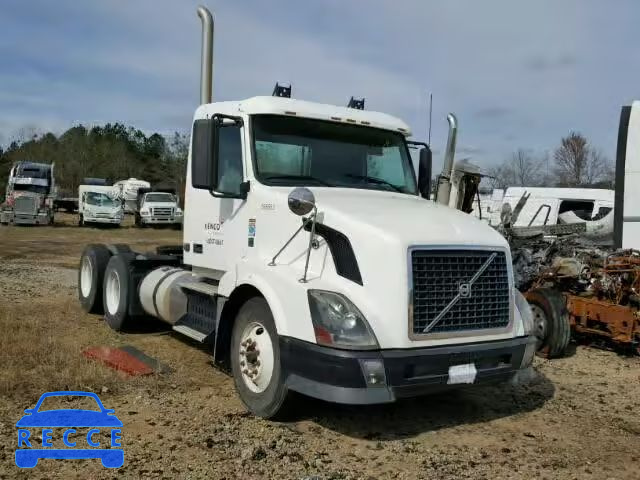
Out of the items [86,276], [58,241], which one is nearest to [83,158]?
[58,241]

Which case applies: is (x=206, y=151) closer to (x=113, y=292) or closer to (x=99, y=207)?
(x=113, y=292)

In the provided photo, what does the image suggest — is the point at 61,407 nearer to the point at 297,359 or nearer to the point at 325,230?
the point at 297,359

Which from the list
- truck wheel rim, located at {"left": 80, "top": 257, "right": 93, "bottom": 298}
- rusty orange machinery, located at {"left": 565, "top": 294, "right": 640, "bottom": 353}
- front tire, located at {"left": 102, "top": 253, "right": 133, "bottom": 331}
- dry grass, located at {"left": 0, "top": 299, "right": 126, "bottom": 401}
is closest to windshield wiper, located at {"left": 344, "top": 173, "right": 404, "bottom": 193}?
dry grass, located at {"left": 0, "top": 299, "right": 126, "bottom": 401}

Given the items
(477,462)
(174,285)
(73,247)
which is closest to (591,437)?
(477,462)

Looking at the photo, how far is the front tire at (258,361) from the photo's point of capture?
4.99 metres

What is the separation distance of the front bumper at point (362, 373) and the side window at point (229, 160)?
6.22ft

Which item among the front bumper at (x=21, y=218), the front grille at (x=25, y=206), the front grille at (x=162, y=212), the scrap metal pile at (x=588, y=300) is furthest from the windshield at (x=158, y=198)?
the scrap metal pile at (x=588, y=300)

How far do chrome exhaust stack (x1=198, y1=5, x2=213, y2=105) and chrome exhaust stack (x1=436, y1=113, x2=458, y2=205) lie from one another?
8.79 feet

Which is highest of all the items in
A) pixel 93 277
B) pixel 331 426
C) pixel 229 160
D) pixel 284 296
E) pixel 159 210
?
pixel 229 160

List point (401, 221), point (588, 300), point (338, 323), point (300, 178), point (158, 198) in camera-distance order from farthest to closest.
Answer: point (158, 198), point (588, 300), point (300, 178), point (401, 221), point (338, 323)

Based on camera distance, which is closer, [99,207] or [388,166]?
[388,166]

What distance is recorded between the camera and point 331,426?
5.19 meters

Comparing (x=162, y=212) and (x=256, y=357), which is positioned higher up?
(x=162, y=212)

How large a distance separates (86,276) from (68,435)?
525 cm
